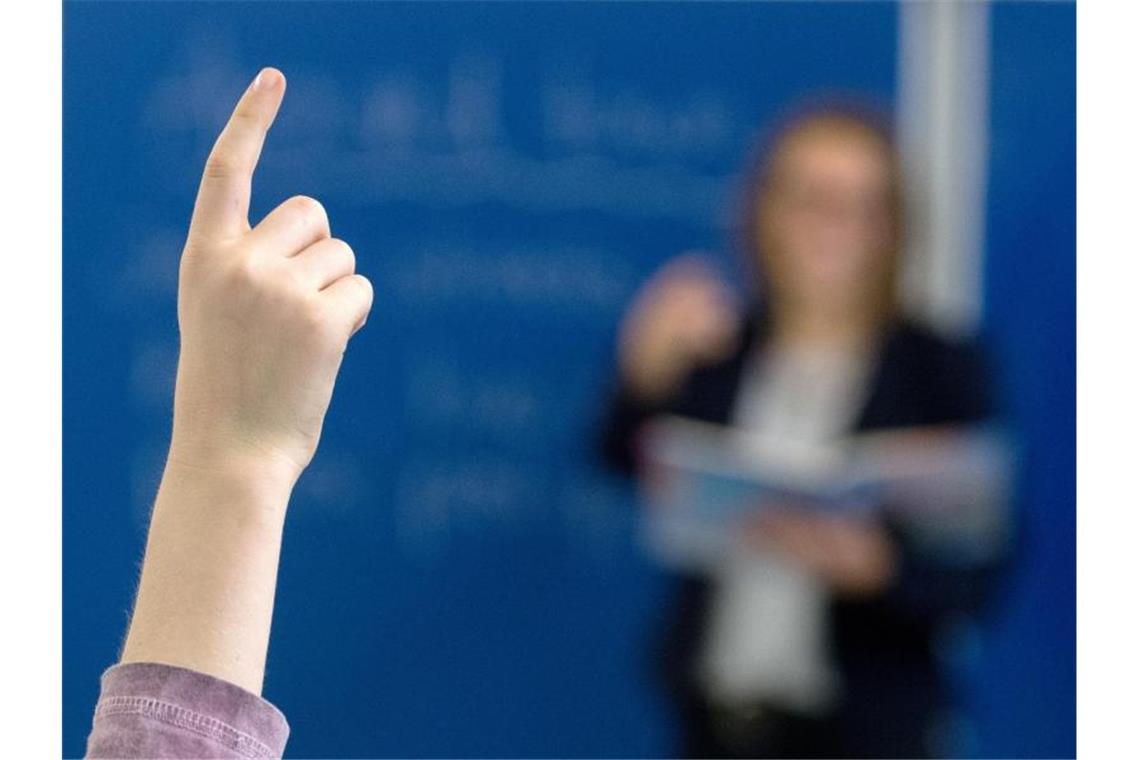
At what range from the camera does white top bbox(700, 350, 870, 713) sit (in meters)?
2.18

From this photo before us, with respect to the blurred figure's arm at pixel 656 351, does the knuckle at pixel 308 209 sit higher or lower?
lower

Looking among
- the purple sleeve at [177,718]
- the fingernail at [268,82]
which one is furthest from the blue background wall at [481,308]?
the purple sleeve at [177,718]

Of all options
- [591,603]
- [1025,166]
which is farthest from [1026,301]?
[591,603]

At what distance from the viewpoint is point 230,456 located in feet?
2.43

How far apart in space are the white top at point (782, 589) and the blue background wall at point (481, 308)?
0.14 metres

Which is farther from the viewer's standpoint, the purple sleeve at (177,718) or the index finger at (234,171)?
the index finger at (234,171)

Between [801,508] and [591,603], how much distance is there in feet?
1.26

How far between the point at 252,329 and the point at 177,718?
211 mm

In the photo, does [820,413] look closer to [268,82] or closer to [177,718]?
[268,82]

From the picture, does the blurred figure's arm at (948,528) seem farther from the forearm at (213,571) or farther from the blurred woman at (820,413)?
the forearm at (213,571)

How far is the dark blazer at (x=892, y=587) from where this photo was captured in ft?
7.20

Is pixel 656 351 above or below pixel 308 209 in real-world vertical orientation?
above

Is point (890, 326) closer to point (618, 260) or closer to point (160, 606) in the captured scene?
point (618, 260)

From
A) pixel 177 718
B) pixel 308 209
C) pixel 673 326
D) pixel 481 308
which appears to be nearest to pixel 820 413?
pixel 673 326
